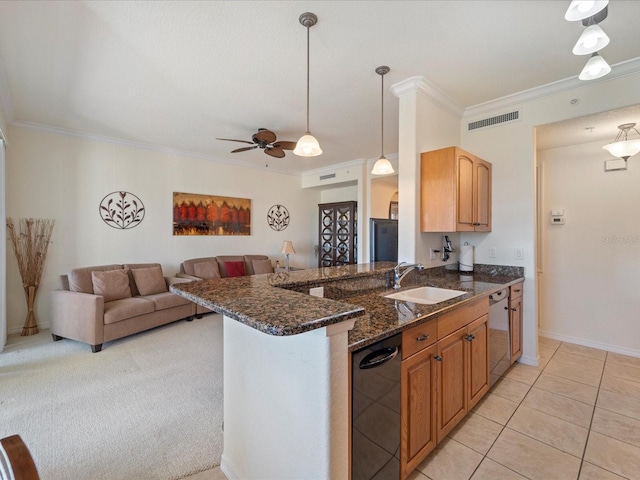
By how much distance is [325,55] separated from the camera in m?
2.29

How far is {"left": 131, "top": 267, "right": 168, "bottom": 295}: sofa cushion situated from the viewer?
13.8 feet

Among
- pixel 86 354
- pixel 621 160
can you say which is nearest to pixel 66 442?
pixel 86 354

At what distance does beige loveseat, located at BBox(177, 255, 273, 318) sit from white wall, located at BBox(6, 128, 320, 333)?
0.80 ft

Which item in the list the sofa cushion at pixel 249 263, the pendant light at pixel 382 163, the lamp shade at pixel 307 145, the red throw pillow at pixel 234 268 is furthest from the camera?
the sofa cushion at pixel 249 263

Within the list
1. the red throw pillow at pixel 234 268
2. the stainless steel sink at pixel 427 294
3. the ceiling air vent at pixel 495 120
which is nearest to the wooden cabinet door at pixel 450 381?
the stainless steel sink at pixel 427 294

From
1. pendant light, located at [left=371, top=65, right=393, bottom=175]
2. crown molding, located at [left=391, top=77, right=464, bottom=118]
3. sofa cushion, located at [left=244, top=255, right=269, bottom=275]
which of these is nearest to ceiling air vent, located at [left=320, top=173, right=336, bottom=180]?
sofa cushion, located at [left=244, top=255, right=269, bottom=275]

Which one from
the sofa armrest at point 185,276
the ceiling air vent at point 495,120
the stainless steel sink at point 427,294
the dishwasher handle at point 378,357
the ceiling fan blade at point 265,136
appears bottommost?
the sofa armrest at point 185,276

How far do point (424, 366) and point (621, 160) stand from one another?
3.51 meters

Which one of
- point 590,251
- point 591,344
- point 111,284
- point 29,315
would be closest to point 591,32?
point 590,251

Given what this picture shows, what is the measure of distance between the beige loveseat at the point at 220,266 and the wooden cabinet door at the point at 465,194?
3.73 m

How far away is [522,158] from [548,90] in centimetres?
63

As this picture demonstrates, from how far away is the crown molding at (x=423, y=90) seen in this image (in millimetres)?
2607

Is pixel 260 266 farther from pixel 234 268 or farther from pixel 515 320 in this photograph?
pixel 515 320

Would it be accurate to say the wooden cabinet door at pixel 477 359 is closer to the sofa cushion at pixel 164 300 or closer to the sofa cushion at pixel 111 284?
the sofa cushion at pixel 164 300
